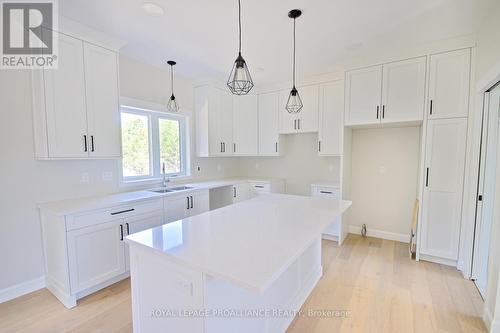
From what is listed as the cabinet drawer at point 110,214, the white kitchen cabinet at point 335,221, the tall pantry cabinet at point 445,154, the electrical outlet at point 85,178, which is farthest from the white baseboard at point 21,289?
the tall pantry cabinet at point 445,154

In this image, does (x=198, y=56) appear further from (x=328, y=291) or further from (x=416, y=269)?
(x=416, y=269)

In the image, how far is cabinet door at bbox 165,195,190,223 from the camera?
288cm

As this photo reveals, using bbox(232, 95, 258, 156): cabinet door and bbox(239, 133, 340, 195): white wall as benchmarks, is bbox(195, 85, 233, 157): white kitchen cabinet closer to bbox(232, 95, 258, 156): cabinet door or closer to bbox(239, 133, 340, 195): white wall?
bbox(232, 95, 258, 156): cabinet door

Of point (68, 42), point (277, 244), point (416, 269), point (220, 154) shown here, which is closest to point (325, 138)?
point (220, 154)

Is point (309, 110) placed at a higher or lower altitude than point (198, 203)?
higher

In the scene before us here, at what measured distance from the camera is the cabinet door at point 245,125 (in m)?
4.39

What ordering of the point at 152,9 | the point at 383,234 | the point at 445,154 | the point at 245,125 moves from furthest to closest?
the point at 245,125
the point at 383,234
the point at 445,154
the point at 152,9

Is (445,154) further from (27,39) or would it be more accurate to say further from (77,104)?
(27,39)

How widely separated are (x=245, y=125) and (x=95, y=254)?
313 centimetres

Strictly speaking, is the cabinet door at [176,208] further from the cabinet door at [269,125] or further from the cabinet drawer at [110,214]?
the cabinet door at [269,125]

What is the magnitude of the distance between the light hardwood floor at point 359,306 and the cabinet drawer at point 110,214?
751 mm

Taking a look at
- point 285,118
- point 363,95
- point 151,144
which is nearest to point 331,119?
point 363,95

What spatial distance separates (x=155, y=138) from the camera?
3439 mm

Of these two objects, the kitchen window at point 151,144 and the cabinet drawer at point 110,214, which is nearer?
the cabinet drawer at point 110,214
